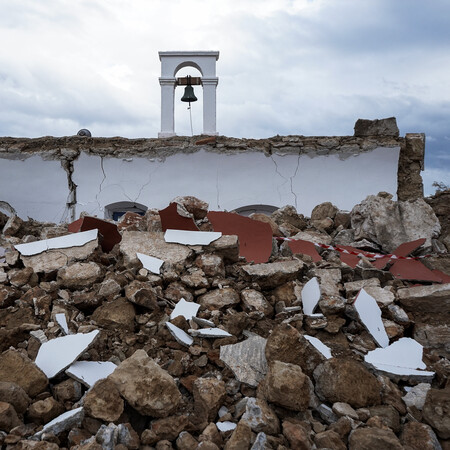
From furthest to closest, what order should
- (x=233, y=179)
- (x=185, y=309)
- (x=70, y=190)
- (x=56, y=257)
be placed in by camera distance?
(x=70, y=190) → (x=233, y=179) → (x=56, y=257) → (x=185, y=309)

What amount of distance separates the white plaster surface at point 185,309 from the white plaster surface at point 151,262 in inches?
15.0

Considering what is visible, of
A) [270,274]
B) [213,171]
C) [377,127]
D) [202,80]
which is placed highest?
[202,80]

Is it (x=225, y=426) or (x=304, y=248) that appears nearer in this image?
(x=225, y=426)

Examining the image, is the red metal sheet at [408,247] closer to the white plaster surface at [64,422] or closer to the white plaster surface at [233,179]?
the white plaster surface at [64,422]

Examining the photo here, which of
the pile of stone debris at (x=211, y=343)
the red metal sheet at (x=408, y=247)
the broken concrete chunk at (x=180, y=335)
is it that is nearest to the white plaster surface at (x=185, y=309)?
the pile of stone debris at (x=211, y=343)

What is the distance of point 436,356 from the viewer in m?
2.42

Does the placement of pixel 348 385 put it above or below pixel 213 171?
below

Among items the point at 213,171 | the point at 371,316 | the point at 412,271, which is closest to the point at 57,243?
the point at 371,316

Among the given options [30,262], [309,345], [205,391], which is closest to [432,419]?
[309,345]

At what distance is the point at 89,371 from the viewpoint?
6.77ft

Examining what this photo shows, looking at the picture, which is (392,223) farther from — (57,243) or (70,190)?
(70,190)

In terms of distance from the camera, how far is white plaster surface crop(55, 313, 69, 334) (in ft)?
7.76

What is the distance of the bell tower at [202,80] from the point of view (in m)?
8.33

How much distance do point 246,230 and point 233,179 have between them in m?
4.60
